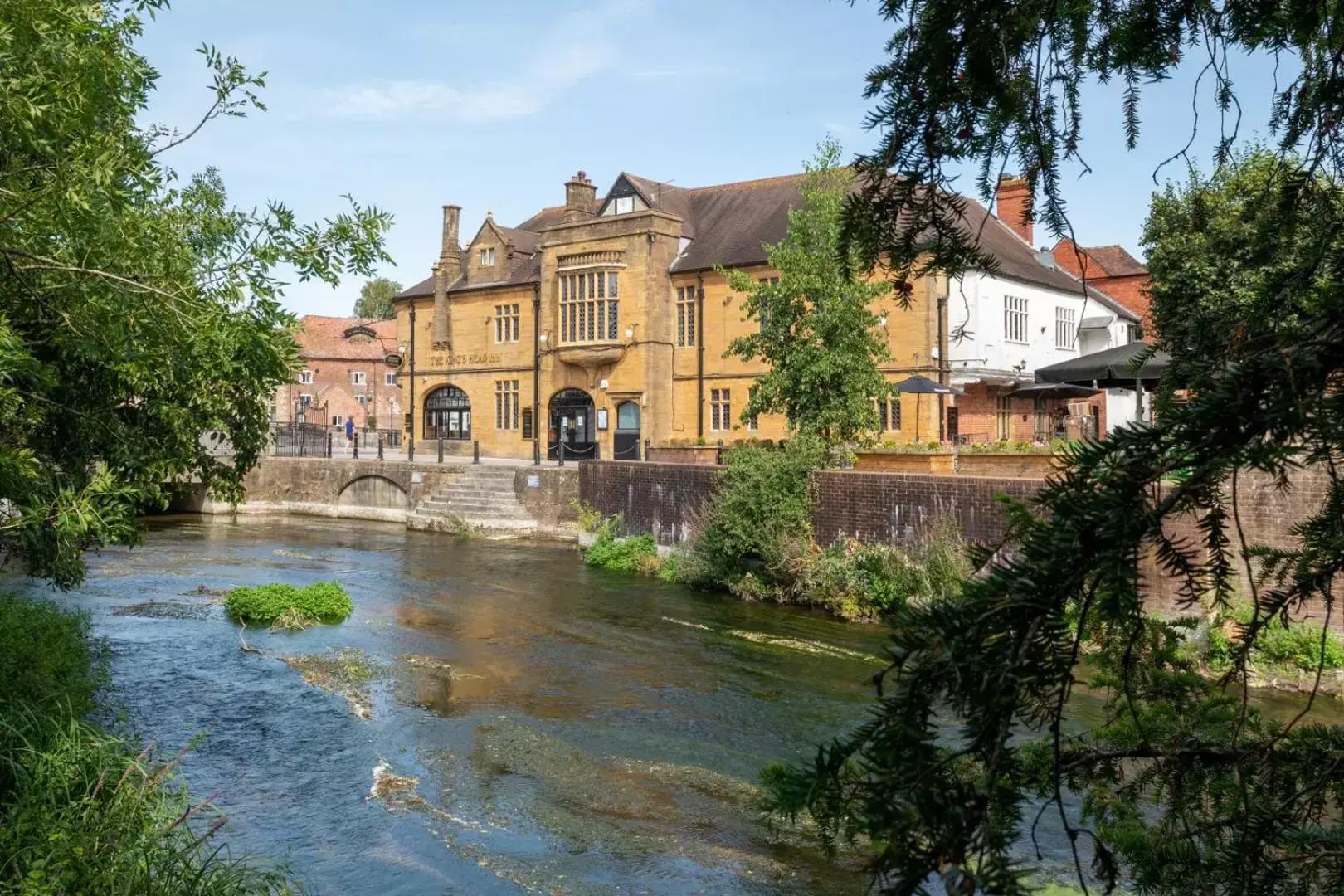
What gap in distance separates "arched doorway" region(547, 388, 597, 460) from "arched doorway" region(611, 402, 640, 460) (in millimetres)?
1017

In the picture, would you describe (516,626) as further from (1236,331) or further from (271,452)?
(271,452)

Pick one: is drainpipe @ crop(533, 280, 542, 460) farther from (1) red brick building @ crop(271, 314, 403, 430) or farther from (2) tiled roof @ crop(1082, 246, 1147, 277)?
(1) red brick building @ crop(271, 314, 403, 430)

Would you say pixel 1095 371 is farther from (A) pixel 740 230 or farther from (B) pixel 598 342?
(B) pixel 598 342

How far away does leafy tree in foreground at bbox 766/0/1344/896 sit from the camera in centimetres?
178

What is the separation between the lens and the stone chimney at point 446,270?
4556 centimetres

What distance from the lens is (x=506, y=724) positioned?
12.9 meters

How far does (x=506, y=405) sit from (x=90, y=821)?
37.4 metres

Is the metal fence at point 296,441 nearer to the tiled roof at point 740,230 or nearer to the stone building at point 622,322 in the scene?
the stone building at point 622,322

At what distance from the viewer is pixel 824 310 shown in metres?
24.4

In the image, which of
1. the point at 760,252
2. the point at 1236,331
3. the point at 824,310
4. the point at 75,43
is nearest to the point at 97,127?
the point at 75,43

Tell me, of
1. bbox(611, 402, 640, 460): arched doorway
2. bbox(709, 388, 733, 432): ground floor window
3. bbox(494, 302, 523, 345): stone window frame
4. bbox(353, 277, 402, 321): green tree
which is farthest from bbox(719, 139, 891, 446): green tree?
bbox(353, 277, 402, 321): green tree

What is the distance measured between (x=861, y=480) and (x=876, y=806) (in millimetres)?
19986

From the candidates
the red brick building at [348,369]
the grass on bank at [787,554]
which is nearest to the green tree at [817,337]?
the grass on bank at [787,554]

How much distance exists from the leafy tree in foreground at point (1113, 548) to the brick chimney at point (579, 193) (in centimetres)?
3828
